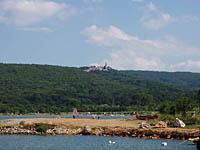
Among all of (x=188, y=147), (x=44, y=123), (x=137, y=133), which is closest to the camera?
(x=188, y=147)

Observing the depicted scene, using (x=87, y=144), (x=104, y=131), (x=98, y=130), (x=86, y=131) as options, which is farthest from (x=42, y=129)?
(x=87, y=144)

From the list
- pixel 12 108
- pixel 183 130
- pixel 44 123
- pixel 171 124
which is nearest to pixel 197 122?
pixel 171 124

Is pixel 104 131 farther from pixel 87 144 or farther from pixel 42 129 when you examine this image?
pixel 87 144

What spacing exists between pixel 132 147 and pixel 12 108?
143871mm

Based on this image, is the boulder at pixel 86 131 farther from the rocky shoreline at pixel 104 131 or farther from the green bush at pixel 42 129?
the green bush at pixel 42 129

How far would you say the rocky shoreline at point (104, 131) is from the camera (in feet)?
213

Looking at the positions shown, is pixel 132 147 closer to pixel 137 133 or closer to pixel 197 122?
pixel 137 133

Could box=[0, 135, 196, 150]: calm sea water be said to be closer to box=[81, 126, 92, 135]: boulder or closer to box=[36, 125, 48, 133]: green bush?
box=[81, 126, 92, 135]: boulder

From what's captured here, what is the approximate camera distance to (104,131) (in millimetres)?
73250

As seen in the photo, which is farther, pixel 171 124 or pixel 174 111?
pixel 174 111

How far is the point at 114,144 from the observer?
58250mm

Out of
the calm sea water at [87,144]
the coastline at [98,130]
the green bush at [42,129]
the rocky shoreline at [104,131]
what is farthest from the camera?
the green bush at [42,129]

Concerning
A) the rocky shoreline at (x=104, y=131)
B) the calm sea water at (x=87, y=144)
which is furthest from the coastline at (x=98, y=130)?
the calm sea water at (x=87, y=144)

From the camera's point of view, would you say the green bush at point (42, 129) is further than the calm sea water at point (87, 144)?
Yes
